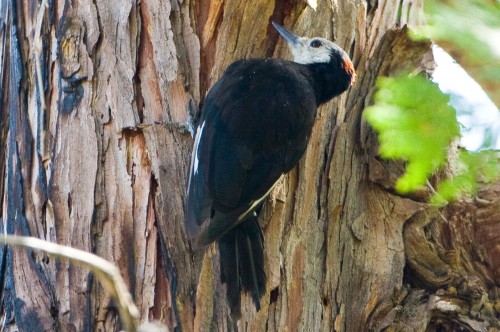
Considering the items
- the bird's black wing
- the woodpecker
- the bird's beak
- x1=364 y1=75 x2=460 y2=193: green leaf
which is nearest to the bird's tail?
the woodpecker

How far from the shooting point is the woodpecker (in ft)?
12.3

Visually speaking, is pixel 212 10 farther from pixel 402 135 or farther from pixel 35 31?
pixel 402 135

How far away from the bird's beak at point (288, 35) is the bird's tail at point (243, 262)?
996 millimetres

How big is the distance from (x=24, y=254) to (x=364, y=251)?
165cm

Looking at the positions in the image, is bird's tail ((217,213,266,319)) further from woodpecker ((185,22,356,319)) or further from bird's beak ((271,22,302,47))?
bird's beak ((271,22,302,47))

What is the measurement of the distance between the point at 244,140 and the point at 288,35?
2.15ft

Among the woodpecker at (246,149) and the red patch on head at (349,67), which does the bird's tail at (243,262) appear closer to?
the woodpecker at (246,149)

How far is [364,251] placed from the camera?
4.04 metres

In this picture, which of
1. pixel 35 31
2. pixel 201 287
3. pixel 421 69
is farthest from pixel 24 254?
pixel 421 69

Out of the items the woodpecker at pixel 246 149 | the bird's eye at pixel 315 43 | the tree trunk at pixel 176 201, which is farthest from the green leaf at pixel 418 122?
the bird's eye at pixel 315 43

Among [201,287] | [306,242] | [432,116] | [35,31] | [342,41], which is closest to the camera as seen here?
[432,116]

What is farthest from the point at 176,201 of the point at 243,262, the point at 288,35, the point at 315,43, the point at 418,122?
the point at 418,122

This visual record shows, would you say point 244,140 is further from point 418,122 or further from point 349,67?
point 418,122

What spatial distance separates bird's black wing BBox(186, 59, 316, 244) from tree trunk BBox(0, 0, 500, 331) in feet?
0.35
